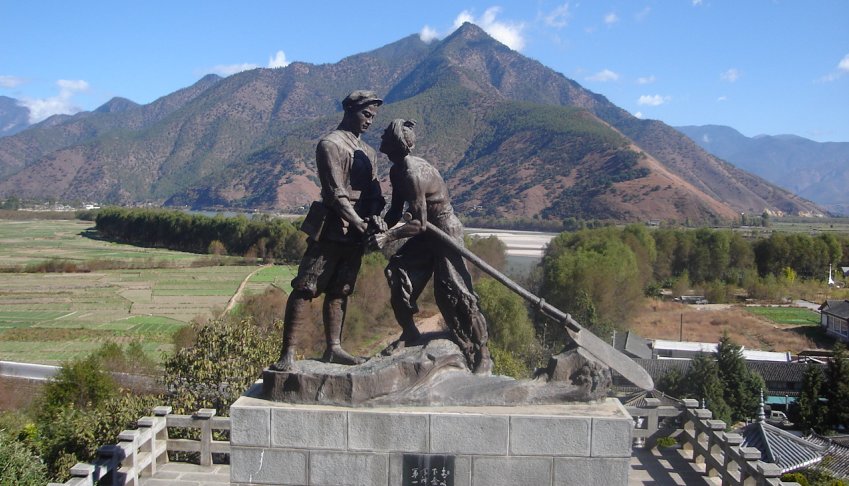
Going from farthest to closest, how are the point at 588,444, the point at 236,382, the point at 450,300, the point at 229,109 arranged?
the point at 229,109 → the point at 236,382 → the point at 450,300 → the point at 588,444

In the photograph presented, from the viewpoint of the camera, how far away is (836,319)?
44719 mm

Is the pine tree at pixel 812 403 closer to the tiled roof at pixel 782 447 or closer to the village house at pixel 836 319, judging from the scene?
the tiled roof at pixel 782 447

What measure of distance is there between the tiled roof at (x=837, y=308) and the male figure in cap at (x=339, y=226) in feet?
149

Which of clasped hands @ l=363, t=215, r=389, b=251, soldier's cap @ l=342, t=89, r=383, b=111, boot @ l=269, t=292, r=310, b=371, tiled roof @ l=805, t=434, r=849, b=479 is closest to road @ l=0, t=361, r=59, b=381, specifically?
boot @ l=269, t=292, r=310, b=371

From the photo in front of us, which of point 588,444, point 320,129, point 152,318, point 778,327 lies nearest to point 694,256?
point 778,327

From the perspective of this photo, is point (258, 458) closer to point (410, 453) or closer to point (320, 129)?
point (410, 453)

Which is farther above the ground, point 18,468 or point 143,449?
point 143,449

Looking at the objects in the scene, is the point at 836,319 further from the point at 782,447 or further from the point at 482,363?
the point at 482,363

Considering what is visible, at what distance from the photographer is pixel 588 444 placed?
6.32 metres

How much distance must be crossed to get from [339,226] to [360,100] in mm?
1400

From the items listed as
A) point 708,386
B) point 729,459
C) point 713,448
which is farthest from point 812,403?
point 729,459

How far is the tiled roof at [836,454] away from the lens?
60.7 ft

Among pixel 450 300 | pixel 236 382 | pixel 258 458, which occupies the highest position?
pixel 450 300

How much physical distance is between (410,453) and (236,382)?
731 centimetres
